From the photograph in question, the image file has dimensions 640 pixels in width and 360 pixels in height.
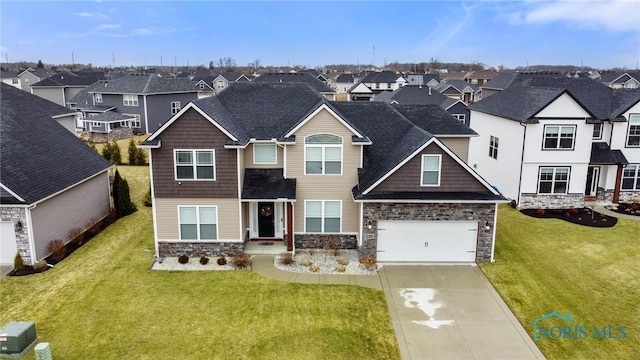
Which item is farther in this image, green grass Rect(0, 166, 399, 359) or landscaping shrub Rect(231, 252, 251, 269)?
landscaping shrub Rect(231, 252, 251, 269)

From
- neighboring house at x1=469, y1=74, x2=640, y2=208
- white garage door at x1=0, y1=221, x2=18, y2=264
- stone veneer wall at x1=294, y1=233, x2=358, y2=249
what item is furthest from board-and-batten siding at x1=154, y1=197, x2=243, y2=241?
neighboring house at x1=469, y1=74, x2=640, y2=208

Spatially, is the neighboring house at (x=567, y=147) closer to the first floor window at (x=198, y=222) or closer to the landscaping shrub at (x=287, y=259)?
the landscaping shrub at (x=287, y=259)

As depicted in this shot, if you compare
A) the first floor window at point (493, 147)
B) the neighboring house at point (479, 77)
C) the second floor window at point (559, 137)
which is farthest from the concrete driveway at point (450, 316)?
the neighboring house at point (479, 77)

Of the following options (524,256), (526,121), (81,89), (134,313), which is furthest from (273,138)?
(81,89)

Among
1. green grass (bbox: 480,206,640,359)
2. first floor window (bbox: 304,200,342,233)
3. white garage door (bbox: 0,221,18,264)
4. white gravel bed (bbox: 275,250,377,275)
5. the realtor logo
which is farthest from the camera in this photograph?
first floor window (bbox: 304,200,342,233)

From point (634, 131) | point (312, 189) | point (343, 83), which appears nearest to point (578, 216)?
point (634, 131)

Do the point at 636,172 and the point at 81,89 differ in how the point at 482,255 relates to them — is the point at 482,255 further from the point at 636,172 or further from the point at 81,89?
the point at 81,89

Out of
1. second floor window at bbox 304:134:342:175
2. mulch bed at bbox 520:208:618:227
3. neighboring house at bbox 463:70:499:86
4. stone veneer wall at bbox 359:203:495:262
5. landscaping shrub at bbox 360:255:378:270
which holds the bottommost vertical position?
landscaping shrub at bbox 360:255:378:270

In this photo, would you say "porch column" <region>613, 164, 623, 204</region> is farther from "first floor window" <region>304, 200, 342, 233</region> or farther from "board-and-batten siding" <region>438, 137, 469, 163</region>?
"first floor window" <region>304, 200, 342, 233</region>
